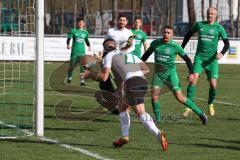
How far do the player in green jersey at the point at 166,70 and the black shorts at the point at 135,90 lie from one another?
2.70 m

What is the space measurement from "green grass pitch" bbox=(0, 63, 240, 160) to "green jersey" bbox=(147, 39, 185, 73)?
114 centimetres

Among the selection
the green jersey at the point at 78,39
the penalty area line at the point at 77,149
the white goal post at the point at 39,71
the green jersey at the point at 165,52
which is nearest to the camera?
the penalty area line at the point at 77,149

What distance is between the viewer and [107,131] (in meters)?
14.0

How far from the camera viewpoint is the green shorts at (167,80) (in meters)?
14.9

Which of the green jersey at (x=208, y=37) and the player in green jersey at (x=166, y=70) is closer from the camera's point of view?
the player in green jersey at (x=166, y=70)

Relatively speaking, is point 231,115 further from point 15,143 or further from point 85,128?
point 15,143

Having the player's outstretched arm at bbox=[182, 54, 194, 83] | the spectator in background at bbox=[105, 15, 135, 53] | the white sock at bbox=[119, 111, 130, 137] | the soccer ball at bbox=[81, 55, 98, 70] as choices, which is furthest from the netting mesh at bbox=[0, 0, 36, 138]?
the player's outstretched arm at bbox=[182, 54, 194, 83]

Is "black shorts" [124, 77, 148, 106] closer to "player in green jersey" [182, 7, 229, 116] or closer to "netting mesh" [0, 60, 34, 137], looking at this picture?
"netting mesh" [0, 60, 34, 137]

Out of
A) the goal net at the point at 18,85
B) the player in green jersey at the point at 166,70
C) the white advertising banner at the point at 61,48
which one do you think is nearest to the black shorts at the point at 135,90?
the goal net at the point at 18,85

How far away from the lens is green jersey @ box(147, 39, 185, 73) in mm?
14688

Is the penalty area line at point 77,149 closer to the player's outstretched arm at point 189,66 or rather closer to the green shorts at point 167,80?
the green shorts at point 167,80

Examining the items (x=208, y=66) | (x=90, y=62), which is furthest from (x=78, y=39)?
Result: (x=90, y=62)

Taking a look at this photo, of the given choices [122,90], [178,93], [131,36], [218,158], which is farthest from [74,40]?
[218,158]

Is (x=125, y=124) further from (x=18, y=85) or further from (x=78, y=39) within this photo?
(x=78, y=39)
